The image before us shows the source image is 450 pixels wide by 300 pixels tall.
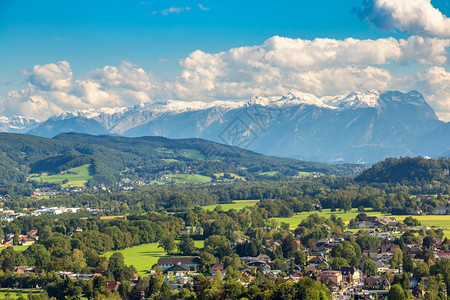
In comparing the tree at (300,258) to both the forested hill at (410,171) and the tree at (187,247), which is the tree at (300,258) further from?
the forested hill at (410,171)

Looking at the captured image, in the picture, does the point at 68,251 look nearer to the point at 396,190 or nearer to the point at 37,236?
the point at 37,236

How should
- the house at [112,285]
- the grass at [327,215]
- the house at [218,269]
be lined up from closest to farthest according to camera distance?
the house at [112,285] < the house at [218,269] < the grass at [327,215]

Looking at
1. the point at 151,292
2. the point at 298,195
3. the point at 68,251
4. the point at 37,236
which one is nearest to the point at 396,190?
the point at 298,195

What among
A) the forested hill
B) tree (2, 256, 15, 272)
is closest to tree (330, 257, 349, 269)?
tree (2, 256, 15, 272)

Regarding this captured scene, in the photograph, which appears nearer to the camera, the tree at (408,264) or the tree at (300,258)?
the tree at (408,264)

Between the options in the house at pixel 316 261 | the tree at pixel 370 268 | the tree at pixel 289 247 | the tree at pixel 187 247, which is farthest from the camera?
the tree at pixel 187 247

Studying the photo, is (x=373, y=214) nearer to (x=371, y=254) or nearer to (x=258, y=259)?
(x=371, y=254)

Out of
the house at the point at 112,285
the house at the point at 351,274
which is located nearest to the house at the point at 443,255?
the house at the point at 351,274
